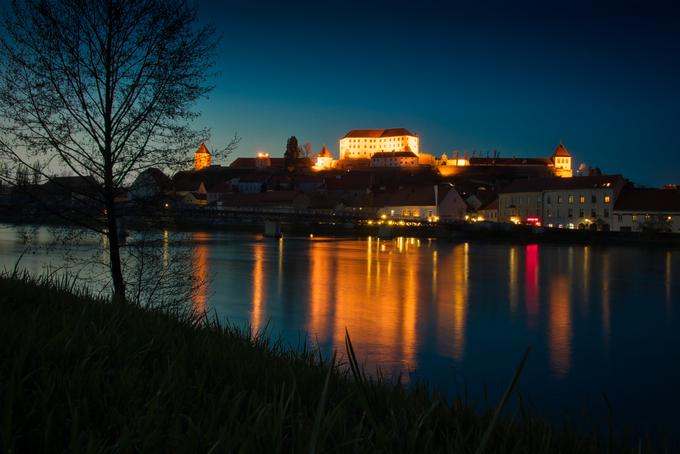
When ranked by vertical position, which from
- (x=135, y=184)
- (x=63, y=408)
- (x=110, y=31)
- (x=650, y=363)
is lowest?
(x=650, y=363)

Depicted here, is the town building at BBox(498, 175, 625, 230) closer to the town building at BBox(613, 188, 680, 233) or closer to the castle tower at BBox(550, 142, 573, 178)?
the town building at BBox(613, 188, 680, 233)

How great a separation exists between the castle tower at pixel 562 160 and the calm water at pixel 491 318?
112 metres

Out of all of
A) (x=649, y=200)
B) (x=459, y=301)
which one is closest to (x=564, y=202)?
(x=649, y=200)

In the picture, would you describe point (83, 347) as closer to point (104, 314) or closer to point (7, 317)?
point (7, 317)

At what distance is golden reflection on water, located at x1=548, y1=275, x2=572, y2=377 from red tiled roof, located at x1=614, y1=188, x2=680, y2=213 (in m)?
48.3

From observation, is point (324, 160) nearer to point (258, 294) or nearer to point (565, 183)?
point (565, 183)

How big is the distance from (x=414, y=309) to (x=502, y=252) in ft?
117

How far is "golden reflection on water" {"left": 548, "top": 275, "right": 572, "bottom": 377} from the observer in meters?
15.5

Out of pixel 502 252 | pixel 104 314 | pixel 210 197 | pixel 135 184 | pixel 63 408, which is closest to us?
pixel 63 408

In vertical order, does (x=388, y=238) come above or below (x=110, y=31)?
below

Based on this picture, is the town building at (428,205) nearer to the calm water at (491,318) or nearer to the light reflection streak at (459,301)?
the light reflection streak at (459,301)

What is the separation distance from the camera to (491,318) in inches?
898

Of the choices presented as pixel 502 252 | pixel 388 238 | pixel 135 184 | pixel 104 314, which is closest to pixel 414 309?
pixel 135 184

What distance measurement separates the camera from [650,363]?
15.9 meters
